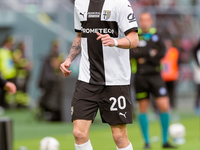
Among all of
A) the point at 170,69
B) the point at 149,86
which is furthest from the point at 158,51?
the point at 170,69

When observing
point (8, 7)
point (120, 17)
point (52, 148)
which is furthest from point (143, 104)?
point (8, 7)

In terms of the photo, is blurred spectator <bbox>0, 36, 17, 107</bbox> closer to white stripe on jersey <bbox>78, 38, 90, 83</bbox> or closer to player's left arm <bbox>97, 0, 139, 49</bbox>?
white stripe on jersey <bbox>78, 38, 90, 83</bbox>

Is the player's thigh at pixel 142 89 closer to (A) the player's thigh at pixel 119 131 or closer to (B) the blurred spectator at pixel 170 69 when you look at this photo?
(A) the player's thigh at pixel 119 131

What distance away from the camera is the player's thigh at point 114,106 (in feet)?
18.7

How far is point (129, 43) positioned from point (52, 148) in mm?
3094

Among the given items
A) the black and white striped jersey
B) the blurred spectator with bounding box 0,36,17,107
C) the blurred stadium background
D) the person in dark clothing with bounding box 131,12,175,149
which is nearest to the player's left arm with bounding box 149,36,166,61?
the person in dark clothing with bounding box 131,12,175,149

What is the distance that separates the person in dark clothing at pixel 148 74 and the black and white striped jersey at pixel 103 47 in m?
3.47

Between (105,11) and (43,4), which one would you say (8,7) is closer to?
(43,4)

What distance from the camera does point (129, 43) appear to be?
5.45 metres

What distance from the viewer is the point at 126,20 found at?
5594 millimetres

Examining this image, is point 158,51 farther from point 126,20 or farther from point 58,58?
point 58,58

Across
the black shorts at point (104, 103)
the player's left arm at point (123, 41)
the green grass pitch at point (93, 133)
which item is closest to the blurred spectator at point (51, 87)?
the green grass pitch at point (93, 133)

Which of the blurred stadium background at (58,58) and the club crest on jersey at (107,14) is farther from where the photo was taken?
the blurred stadium background at (58,58)

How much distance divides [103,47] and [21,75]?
13.8 meters
